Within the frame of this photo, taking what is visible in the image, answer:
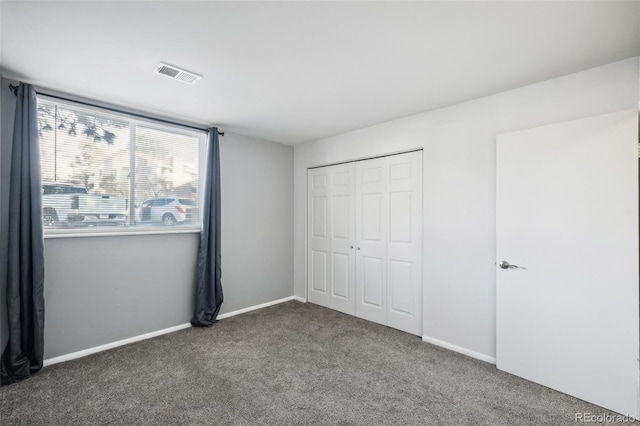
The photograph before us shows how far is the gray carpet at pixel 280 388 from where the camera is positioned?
2020mm

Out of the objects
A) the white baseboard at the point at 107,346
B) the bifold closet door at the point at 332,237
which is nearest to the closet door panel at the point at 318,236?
the bifold closet door at the point at 332,237

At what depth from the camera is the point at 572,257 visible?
7.45ft

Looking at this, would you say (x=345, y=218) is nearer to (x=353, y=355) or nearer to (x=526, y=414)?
(x=353, y=355)

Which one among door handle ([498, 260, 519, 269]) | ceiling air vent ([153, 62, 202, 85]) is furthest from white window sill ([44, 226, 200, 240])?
door handle ([498, 260, 519, 269])

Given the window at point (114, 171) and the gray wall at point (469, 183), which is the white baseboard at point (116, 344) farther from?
the gray wall at point (469, 183)

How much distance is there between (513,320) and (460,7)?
7.85 feet

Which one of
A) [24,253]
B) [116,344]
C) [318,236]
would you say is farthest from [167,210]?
[318,236]

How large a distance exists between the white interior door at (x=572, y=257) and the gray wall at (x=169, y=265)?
2978mm

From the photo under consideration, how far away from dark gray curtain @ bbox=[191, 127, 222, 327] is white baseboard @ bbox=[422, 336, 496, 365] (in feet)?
8.16

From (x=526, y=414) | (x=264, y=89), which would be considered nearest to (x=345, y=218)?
(x=264, y=89)

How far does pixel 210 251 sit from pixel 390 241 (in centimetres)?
220

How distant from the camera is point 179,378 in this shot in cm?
248

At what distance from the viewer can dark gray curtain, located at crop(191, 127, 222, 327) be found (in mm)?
3598

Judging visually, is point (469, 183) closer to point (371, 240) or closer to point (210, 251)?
point (371, 240)
